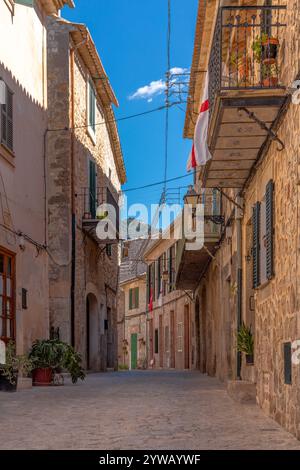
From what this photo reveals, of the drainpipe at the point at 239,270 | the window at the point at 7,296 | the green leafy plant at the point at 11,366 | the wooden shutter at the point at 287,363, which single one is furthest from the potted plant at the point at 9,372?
the wooden shutter at the point at 287,363

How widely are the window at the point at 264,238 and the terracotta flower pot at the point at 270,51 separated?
1.37m

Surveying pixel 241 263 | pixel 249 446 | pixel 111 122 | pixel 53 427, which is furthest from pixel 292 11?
pixel 111 122

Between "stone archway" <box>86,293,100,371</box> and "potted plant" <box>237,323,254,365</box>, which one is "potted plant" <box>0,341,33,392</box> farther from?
"stone archway" <box>86,293,100,371</box>

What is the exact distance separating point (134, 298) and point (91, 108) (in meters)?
23.4

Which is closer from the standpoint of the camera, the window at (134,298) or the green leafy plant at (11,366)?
the green leafy plant at (11,366)

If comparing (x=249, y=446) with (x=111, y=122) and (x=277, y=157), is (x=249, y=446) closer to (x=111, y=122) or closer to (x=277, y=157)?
(x=277, y=157)

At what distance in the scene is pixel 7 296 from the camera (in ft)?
43.3

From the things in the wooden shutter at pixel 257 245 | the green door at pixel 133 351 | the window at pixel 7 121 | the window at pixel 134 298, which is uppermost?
the window at pixel 7 121

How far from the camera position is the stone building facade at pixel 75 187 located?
19125 millimetres

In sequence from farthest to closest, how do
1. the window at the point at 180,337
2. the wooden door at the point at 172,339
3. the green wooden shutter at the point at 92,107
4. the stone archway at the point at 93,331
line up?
1. the wooden door at the point at 172,339
2. the window at the point at 180,337
3. the stone archway at the point at 93,331
4. the green wooden shutter at the point at 92,107

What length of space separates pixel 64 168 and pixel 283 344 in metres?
12.7

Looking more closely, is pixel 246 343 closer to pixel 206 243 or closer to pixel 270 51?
pixel 270 51

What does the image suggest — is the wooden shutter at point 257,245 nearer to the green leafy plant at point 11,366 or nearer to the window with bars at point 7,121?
the green leafy plant at point 11,366

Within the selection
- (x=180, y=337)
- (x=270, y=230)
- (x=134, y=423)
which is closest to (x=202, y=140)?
(x=270, y=230)
